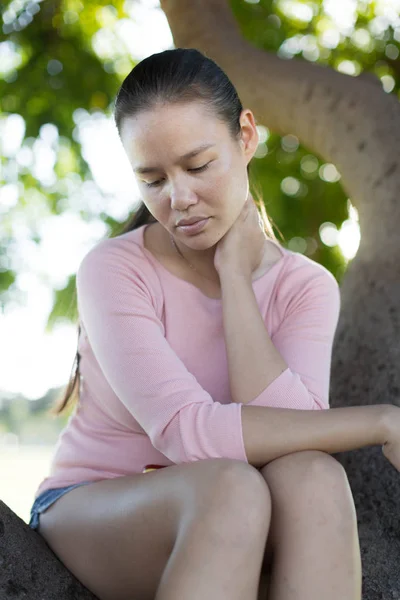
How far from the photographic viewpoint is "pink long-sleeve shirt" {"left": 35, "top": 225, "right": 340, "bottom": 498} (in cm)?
181

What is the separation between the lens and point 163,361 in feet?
6.14

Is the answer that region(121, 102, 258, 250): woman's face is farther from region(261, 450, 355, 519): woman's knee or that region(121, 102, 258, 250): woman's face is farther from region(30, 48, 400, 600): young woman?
region(261, 450, 355, 519): woman's knee

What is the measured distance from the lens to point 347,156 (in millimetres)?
3316

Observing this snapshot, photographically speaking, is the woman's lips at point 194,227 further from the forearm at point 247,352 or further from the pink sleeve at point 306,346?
the pink sleeve at point 306,346

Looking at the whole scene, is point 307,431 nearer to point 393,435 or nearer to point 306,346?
point 393,435

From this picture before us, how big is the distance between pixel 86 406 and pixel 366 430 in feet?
2.31

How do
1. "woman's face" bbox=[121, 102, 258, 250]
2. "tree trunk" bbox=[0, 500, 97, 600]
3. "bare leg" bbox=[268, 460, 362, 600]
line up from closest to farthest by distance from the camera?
"bare leg" bbox=[268, 460, 362, 600]
"tree trunk" bbox=[0, 500, 97, 600]
"woman's face" bbox=[121, 102, 258, 250]

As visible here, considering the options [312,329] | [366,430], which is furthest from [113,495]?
[312,329]

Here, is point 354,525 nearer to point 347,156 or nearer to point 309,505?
point 309,505

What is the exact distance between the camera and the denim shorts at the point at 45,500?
1954 mm

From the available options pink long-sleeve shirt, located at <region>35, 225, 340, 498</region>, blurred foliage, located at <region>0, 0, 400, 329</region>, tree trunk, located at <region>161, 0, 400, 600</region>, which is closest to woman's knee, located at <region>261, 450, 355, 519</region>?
pink long-sleeve shirt, located at <region>35, 225, 340, 498</region>

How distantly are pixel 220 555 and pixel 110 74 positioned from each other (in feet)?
12.5

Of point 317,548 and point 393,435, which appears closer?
point 317,548

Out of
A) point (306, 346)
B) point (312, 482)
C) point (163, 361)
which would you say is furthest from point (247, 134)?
point (312, 482)
